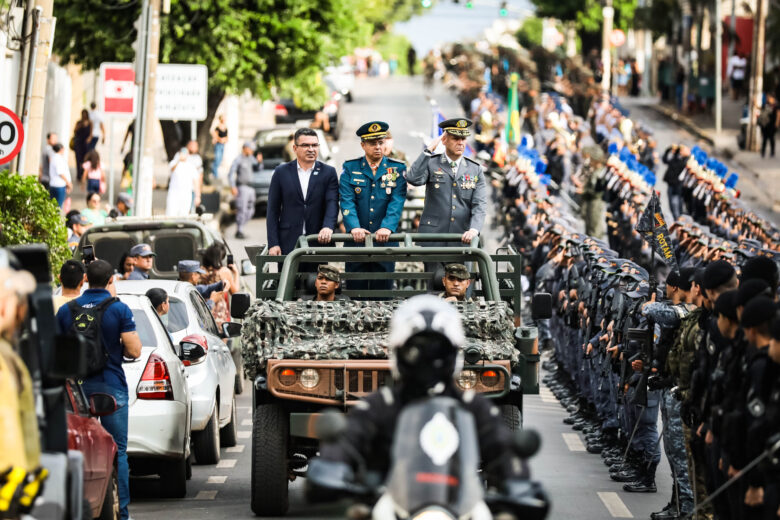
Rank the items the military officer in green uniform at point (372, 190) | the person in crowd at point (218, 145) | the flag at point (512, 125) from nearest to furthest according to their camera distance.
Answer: the military officer in green uniform at point (372, 190)
the person in crowd at point (218, 145)
the flag at point (512, 125)

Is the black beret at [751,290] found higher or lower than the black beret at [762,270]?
lower

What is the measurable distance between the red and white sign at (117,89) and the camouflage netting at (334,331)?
13913mm

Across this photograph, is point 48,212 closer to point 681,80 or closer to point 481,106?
point 481,106

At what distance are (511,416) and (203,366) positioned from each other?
3.48 m

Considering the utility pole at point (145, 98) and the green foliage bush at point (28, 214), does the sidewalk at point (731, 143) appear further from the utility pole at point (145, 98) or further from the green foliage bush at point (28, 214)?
the green foliage bush at point (28, 214)

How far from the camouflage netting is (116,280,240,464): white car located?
2.03m

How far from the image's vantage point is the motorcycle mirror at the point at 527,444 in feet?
22.9

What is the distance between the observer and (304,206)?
14.0 m

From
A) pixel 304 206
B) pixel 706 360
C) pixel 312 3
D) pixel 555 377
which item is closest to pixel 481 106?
pixel 312 3

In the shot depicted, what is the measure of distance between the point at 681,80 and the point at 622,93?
49.3 ft

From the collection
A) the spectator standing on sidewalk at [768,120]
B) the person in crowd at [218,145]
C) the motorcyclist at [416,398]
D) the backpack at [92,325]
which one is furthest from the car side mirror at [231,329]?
the spectator standing on sidewalk at [768,120]

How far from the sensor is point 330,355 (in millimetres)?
11453

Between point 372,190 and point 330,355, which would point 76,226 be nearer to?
point 372,190

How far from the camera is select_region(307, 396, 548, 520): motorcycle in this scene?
6773mm
